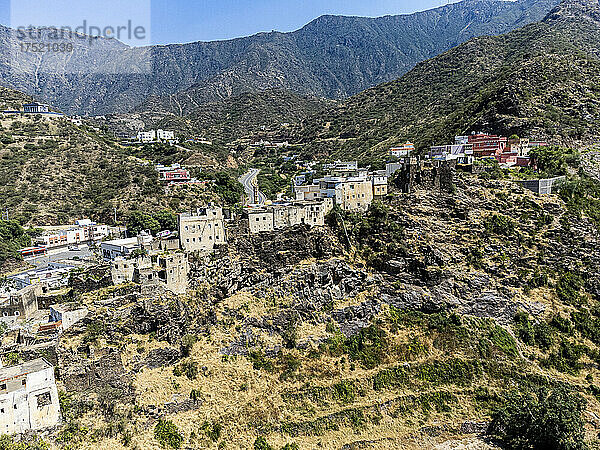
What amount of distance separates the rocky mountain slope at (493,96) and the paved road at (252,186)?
20.1 meters

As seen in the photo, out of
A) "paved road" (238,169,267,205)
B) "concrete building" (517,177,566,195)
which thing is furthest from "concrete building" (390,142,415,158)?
"concrete building" (517,177,566,195)

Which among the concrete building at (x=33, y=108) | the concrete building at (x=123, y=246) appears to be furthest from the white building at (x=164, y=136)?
the concrete building at (x=123, y=246)

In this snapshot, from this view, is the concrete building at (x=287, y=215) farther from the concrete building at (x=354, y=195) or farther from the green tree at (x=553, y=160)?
the green tree at (x=553, y=160)

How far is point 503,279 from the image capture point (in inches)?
1565

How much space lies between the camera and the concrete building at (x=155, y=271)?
34.2m

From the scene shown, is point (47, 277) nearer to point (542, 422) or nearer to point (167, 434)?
point (167, 434)

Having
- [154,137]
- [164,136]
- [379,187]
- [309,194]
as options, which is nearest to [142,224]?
[309,194]

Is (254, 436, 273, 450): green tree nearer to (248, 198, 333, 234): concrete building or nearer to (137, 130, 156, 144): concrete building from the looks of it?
(248, 198, 333, 234): concrete building

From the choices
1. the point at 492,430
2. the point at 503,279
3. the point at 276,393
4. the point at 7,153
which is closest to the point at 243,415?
the point at 276,393

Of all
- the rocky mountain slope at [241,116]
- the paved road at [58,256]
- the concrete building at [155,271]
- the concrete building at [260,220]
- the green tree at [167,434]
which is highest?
the rocky mountain slope at [241,116]

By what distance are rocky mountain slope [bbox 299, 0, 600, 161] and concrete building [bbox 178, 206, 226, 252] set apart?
4446 cm

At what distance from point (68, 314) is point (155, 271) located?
21.3 ft

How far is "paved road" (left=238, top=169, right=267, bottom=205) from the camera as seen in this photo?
64625 mm

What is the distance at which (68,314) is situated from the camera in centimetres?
2994
